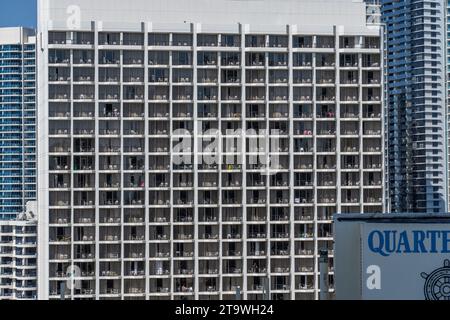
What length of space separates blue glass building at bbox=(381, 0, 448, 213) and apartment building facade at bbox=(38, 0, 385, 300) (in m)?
60.7

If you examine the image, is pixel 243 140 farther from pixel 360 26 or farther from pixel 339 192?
pixel 360 26

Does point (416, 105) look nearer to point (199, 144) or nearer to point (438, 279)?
point (199, 144)

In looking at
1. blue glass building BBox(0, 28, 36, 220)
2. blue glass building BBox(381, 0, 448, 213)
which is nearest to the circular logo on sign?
blue glass building BBox(381, 0, 448, 213)

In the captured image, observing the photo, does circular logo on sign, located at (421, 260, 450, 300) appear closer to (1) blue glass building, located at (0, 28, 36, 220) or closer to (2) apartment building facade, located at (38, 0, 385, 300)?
(2) apartment building facade, located at (38, 0, 385, 300)

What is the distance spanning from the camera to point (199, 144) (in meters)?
71.1

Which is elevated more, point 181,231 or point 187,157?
point 187,157

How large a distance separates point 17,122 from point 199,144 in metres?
67.0

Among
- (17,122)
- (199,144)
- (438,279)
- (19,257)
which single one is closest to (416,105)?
(17,122)

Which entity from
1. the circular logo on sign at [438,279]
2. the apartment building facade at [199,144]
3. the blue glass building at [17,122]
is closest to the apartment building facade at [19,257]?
the apartment building facade at [199,144]

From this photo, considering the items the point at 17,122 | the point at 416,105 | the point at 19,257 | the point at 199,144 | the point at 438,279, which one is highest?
the point at 416,105

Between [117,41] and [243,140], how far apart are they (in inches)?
506

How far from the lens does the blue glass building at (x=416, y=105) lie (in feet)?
440
